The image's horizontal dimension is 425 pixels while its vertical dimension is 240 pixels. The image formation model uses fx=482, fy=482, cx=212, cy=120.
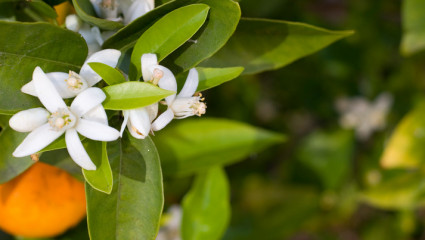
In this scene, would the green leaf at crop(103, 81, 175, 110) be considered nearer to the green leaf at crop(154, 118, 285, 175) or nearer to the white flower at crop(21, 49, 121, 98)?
the white flower at crop(21, 49, 121, 98)

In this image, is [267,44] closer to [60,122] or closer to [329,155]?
[60,122]

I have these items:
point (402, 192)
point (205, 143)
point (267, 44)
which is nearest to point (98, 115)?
point (267, 44)

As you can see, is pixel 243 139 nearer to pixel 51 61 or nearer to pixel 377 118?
pixel 51 61

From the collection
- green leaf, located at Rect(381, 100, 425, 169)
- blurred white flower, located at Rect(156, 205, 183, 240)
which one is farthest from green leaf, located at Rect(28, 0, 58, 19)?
green leaf, located at Rect(381, 100, 425, 169)

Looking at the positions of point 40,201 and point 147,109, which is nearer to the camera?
point 147,109

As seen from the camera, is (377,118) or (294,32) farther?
(377,118)

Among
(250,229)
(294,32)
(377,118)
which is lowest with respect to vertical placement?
(250,229)

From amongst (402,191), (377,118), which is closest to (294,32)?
(402,191)
